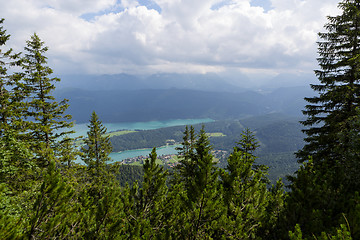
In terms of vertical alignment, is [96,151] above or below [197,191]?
below

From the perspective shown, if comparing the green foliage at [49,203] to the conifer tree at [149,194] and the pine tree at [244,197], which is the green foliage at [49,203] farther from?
the pine tree at [244,197]

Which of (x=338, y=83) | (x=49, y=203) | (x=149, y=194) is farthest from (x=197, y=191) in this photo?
(x=338, y=83)

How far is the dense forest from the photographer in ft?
15.3

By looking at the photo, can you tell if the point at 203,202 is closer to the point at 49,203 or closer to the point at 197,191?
the point at 197,191

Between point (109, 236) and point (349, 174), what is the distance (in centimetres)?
926

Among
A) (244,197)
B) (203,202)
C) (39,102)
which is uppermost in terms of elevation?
(39,102)

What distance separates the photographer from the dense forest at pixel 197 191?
4.67m

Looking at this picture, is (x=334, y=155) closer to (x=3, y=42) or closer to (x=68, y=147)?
(x=68, y=147)

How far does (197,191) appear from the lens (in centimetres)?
584

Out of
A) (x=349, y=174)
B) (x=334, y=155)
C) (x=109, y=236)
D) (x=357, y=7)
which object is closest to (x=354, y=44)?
(x=357, y=7)

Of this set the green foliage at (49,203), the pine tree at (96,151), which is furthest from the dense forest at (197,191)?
the pine tree at (96,151)

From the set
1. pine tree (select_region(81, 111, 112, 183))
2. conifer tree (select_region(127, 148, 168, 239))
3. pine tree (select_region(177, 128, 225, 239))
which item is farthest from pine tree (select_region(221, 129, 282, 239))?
pine tree (select_region(81, 111, 112, 183))

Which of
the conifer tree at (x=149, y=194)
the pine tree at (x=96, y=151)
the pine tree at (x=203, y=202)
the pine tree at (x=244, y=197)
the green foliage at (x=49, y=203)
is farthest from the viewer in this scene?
the pine tree at (x=96, y=151)

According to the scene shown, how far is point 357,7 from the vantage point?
38.0 ft
